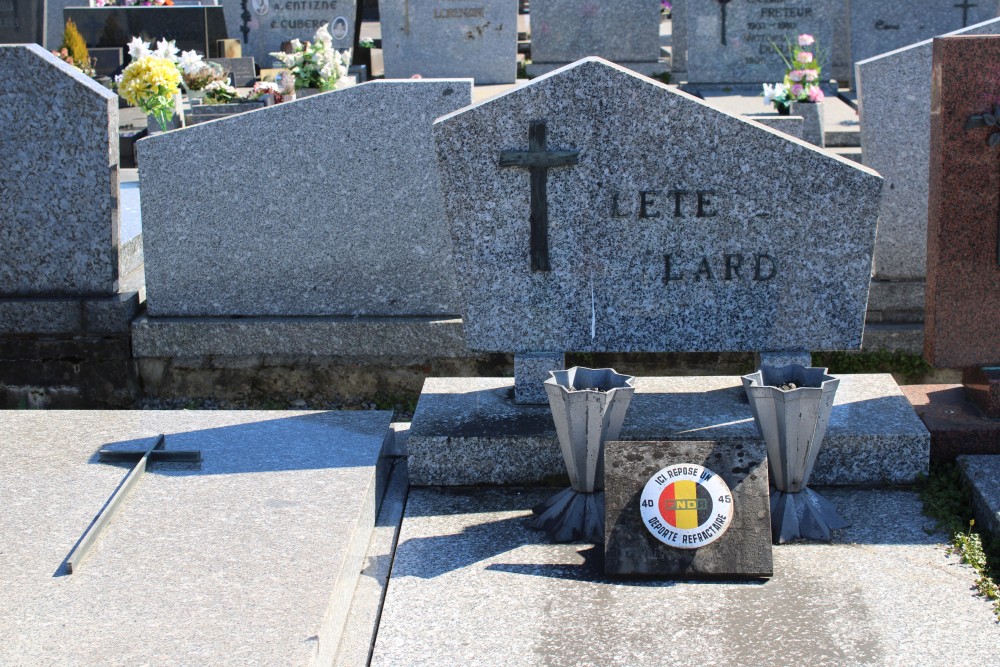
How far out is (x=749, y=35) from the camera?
10633mm

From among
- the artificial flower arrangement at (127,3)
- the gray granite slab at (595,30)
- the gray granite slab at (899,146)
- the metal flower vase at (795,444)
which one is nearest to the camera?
the metal flower vase at (795,444)

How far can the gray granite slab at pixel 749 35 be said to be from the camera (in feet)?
34.7

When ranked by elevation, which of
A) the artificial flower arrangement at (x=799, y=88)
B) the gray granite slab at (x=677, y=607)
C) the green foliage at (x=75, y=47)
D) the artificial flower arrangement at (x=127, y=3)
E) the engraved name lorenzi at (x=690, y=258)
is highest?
the artificial flower arrangement at (x=127, y=3)

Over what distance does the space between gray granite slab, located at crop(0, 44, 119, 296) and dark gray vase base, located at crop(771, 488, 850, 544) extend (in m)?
3.27

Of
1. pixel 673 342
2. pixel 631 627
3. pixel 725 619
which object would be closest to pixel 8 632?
pixel 631 627

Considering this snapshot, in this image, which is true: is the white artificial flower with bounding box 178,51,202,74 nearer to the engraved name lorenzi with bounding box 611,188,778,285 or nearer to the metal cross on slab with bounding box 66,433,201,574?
the metal cross on slab with bounding box 66,433,201,574

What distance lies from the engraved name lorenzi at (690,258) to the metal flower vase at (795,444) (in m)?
0.44

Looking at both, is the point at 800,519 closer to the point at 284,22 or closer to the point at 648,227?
the point at 648,227

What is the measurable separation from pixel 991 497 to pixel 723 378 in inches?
42.9

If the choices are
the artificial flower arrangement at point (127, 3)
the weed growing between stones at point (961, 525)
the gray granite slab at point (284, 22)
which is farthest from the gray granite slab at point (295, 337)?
the artificial flower arrangement at point (127, 3)

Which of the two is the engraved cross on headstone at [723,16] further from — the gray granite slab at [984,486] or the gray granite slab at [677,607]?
the gray granite slab at [677,607]

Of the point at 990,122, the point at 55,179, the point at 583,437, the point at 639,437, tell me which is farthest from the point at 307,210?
the point at 990,122

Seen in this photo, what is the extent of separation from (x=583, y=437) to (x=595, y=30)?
31.0 feet

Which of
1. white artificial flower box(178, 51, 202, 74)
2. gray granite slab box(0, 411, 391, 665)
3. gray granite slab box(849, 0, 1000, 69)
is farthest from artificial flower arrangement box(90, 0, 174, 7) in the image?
gray granite slab box(0, 411, 391, 665)
